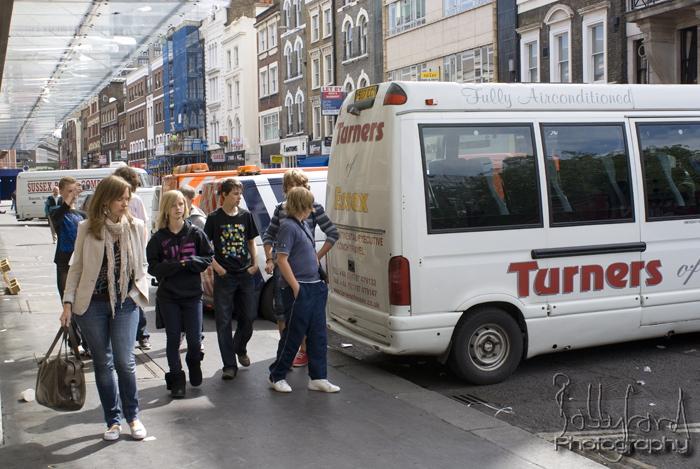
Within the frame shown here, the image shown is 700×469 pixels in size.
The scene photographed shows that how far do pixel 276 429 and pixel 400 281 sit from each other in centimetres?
165

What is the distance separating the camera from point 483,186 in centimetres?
727

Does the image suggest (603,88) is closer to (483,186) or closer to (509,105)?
(509,105)

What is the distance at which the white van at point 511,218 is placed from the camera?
708 centimetres

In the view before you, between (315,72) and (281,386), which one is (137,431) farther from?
(315,72)

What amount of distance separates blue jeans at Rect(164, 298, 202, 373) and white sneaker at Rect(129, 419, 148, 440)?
3.64 ft

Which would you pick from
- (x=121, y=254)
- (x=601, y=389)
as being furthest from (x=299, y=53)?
(x=121, y=254)

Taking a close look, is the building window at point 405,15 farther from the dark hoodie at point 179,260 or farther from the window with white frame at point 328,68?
the dark hoodie at point 179,260

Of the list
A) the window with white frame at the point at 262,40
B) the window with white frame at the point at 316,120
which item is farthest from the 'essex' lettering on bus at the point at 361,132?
the window with white frame at the point at 262,40

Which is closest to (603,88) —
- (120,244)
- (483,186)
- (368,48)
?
(483,186)

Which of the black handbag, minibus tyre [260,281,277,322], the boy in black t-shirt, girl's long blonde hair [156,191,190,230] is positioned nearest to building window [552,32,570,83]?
minibus tyre [260,281,277,322]

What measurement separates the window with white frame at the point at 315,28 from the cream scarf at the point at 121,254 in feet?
146

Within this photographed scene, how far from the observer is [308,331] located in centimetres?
703

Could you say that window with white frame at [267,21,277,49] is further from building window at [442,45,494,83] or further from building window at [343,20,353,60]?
building window at [442,45,494,83]

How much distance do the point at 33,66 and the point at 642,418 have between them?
1395 centimetres
